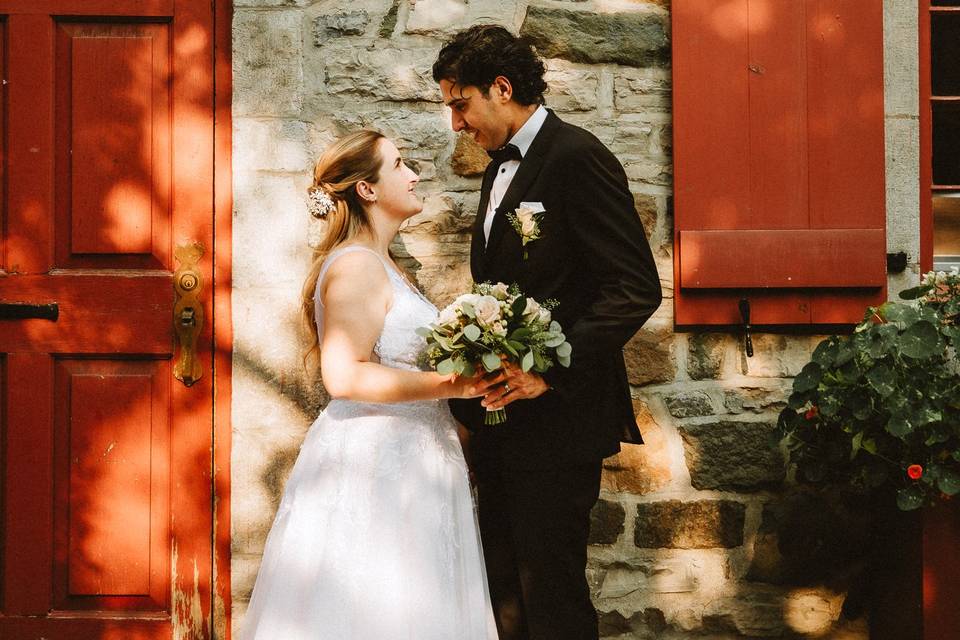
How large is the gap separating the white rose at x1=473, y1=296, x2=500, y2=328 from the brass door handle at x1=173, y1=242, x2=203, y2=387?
4.96ft

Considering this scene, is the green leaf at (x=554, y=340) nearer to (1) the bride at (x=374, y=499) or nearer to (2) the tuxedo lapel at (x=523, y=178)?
(1) the bride at (x=374, y=499)

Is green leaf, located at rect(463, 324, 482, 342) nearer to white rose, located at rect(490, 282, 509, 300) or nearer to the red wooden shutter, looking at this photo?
white rose, located at rect(490, 282, 509, 300)

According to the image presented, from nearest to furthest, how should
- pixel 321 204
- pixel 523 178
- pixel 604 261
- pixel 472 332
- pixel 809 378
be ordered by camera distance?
pixel 472 332 < pixel 604 261 < pixel 523 178 < pixel 321 204 < pixel 809 378

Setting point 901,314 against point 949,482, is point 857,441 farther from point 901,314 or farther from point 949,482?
point 901,314

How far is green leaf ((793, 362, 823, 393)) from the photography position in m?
2.74

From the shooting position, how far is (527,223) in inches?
91.0

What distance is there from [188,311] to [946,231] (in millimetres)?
3031

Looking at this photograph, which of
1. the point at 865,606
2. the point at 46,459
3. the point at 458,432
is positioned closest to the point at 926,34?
the point at 865,606

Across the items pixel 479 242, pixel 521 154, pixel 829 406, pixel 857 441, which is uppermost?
pixel 521 154

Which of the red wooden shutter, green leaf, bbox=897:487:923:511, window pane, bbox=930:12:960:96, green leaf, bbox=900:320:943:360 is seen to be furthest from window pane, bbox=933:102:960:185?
green leaf, bbox=897:487:923:511

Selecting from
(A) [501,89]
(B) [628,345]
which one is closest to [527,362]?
(A) [501,89]

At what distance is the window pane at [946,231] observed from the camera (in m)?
3.34

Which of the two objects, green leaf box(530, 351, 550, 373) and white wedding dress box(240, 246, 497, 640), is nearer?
green leaf box(530, 351, 550, 373)

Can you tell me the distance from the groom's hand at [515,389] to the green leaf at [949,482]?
129 centimetres
